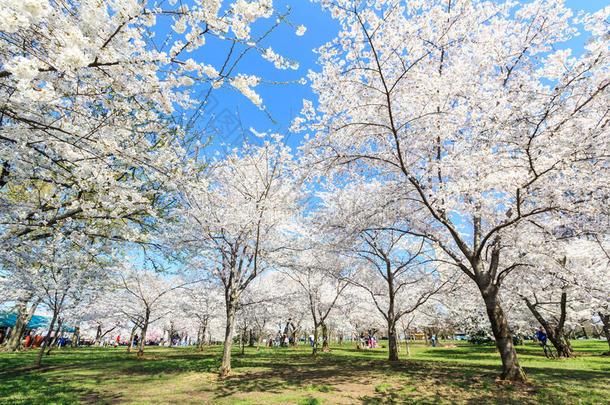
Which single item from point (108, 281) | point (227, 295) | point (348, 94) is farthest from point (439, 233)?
point (108, 281)

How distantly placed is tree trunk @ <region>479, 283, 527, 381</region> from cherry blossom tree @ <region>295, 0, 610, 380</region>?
0.09 feet

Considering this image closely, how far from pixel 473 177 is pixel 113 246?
32.5ft

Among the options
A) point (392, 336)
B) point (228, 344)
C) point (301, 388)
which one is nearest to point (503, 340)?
point (301, 388)

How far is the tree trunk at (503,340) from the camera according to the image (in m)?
7.62

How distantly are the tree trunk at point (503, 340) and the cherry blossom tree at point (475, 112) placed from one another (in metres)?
0.03

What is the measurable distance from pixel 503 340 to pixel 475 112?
20.7ft

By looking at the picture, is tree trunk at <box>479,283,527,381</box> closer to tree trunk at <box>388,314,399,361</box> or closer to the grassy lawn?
the grassy lawn

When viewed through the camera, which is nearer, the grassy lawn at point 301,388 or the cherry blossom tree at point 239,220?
the grassy lawn at point 301,388

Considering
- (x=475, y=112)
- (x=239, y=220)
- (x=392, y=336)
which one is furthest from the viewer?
(x=392, y=336)

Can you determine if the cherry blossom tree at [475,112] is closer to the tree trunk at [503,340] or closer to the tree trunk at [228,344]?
the tree trunk at [503,340]

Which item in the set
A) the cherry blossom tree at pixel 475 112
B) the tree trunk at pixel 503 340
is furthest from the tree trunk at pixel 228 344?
the tree trunk at pixel 503 340

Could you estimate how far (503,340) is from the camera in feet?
25.5

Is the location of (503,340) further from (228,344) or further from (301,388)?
(228,344)

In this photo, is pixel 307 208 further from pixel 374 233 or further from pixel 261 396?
pixel 261 396
